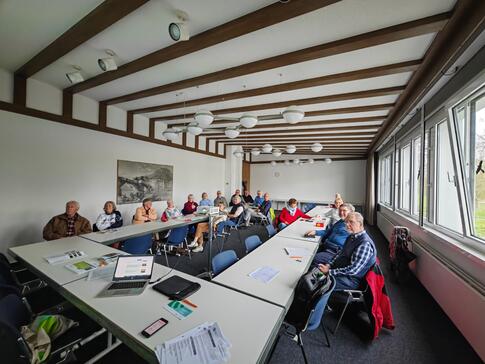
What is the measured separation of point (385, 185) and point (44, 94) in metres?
9.34

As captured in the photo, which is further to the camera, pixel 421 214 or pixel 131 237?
pixel 421 214

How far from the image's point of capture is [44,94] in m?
3.52

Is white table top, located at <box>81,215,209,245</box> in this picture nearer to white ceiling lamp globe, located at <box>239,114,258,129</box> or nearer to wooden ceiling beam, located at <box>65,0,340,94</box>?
white ceiling lamp globe, located at <box>239,114,258,129</box>

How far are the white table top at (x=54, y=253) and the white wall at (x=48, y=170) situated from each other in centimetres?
156

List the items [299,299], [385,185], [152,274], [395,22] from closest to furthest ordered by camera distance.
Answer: [299,299] → [152,274] → [395,22] → [385,185]

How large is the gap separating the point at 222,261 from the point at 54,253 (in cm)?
184

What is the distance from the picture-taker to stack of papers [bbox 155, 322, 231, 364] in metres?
0.89

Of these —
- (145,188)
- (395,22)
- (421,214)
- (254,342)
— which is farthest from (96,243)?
(421,214)

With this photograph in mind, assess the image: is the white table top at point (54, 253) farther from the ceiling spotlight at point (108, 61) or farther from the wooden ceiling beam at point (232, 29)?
the wooden ceiling beam at point (232, 29)

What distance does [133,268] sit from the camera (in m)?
1.58

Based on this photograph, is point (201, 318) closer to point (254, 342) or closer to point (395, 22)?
point (254, 342)

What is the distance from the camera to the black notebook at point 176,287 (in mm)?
1358

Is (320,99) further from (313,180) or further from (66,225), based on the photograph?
(313,180)

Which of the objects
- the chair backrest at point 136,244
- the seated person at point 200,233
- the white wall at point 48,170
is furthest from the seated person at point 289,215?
the white wall at point 48,170
